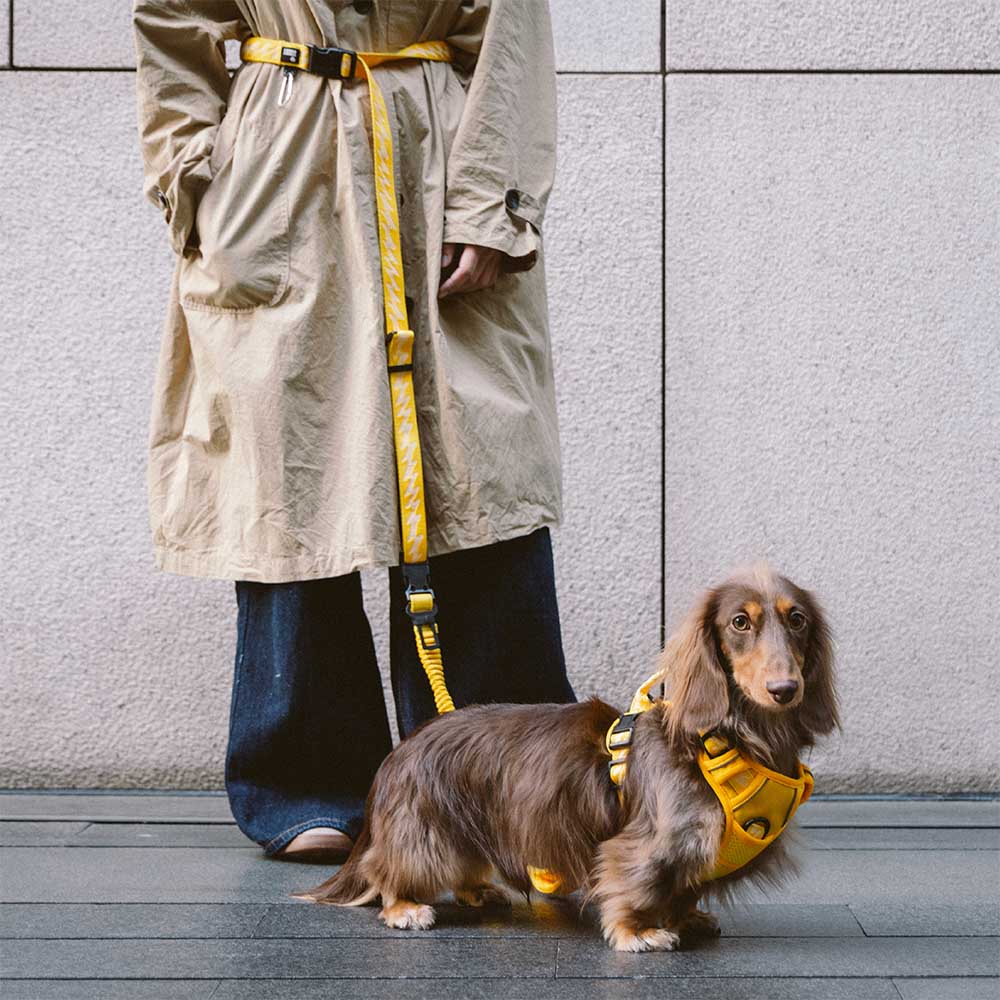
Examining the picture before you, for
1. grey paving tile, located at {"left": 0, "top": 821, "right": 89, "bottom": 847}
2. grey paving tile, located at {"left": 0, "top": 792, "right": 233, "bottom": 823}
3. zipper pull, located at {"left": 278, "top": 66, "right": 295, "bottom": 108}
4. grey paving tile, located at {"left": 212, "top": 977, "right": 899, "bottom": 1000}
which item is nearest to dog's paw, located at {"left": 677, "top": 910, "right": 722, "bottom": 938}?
grey paving tile, located at {"left": 212, "top": 977, "right": 899, "bottom": 1000}

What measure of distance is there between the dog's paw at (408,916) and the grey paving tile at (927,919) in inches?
29.9

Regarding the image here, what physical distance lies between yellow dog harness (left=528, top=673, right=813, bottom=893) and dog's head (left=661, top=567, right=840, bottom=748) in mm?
63

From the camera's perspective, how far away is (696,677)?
229 cm

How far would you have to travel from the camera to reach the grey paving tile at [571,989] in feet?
6.86

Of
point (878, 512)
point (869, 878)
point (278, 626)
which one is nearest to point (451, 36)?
point (278, 626)

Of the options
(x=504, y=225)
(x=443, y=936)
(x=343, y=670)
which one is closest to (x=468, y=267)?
(x=504, y=225)

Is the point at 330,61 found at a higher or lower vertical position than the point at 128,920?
higher

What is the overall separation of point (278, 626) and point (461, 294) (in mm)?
773

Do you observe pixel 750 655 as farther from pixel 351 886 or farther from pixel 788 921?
pixel 351 886

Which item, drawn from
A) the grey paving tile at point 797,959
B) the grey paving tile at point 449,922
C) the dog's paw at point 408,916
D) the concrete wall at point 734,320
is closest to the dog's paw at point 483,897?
the grey paving tile at point 449,922

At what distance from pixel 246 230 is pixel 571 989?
Result: 1.52m

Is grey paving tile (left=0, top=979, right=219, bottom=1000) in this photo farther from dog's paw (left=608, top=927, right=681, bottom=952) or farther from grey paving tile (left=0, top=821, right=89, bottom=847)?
grey paving tile (left=0, top=821, right=89, bottom=847)

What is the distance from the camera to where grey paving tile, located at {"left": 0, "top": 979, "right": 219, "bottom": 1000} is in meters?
2.09

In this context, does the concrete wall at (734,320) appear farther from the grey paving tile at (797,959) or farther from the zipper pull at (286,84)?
the grey paving tile at (797,959)
